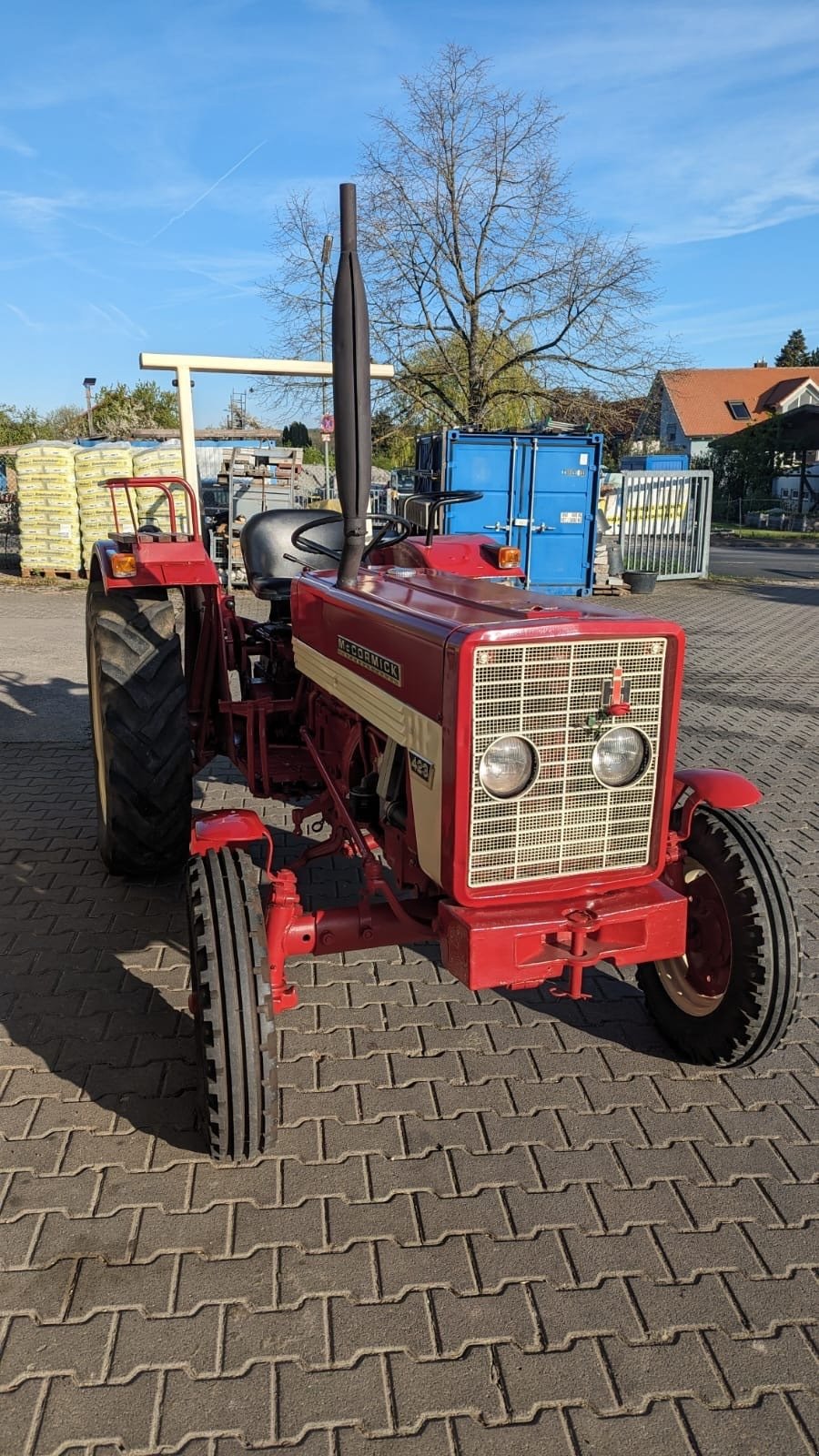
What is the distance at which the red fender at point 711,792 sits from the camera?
109 inches

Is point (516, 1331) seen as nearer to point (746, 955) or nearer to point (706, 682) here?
point (746, 955)

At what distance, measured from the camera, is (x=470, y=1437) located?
Answer: 1.77m

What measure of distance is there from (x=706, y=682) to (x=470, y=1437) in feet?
23.9

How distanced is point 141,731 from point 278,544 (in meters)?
1.19

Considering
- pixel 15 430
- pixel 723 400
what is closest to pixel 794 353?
pixel 723 400

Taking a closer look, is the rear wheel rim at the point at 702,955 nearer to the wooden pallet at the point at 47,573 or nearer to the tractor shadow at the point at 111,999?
the tractor shadow at the point at 111,999

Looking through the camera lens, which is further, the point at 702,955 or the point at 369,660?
the point at 702,955

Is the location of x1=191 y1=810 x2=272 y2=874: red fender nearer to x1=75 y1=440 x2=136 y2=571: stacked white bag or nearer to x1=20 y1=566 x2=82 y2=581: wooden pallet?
x1=75 y1=440 x2=136 y2=571: stacked white bag

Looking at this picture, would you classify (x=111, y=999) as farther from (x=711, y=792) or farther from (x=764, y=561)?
(x=764, y=561)

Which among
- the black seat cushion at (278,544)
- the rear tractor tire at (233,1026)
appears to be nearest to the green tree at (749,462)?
the black seat cushion at (278,544)

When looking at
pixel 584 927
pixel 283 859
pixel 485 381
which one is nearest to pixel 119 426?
pixel 485 381

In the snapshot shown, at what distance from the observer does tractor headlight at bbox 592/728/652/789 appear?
239 cm

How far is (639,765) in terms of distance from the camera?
8.04 feet

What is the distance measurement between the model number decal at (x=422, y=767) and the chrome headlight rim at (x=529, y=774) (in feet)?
0.40
